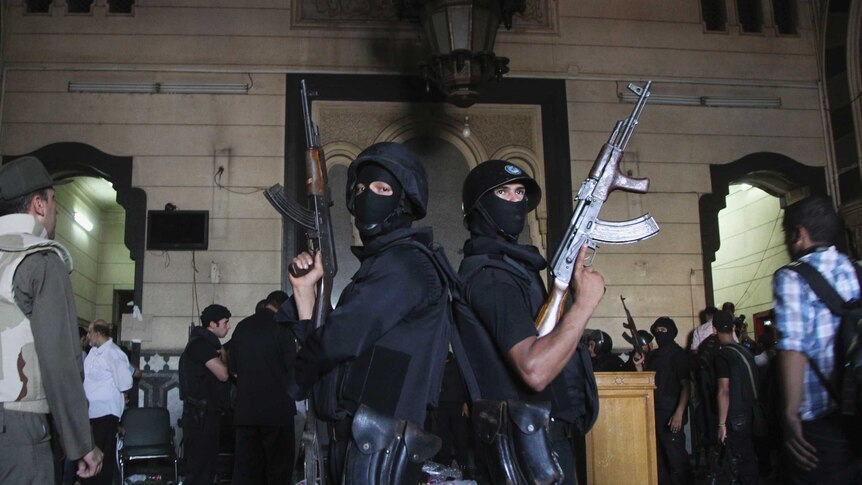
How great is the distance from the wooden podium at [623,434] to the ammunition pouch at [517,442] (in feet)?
8.71

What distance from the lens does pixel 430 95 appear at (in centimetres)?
853

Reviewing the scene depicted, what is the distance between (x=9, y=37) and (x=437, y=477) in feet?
25.6

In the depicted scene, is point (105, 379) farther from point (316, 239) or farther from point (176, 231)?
point (316, 239)

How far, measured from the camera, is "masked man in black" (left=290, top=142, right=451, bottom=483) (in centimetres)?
212

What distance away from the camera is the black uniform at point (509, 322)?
2279 mm

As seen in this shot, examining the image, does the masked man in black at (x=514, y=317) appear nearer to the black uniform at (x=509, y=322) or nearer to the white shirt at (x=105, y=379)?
the black uniform at (x=509, y=322)

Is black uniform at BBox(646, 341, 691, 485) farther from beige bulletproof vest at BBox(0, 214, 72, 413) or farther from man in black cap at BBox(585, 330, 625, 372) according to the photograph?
beige bulletproof vest at BBox(0, 214, 72, 413)

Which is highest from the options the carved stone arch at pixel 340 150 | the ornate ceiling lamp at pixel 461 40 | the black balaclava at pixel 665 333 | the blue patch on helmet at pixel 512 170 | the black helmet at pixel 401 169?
the ornate ceiling lamp at pixel 461 40

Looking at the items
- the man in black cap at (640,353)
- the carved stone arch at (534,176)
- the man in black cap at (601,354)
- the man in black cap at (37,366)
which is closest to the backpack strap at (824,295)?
the man in black cap at (37,366)

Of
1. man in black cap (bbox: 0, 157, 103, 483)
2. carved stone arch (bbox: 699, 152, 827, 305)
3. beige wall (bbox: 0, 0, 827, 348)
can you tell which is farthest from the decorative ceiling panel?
man in black cap (bbox: 0, 157, 103, 483)

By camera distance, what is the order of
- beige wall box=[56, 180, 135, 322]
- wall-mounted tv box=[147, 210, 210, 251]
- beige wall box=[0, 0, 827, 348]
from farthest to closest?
beige wall box=[56, 180, 135, 322], beige wall box=[0, 0, 827, 348], wall-mounted tv box=[147, 210, 210, 251]

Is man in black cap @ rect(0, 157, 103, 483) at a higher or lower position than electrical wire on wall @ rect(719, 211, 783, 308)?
lower

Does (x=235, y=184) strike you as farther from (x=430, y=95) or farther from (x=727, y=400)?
(x=727, y=400)

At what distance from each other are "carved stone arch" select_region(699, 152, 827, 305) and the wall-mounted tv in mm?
5134
